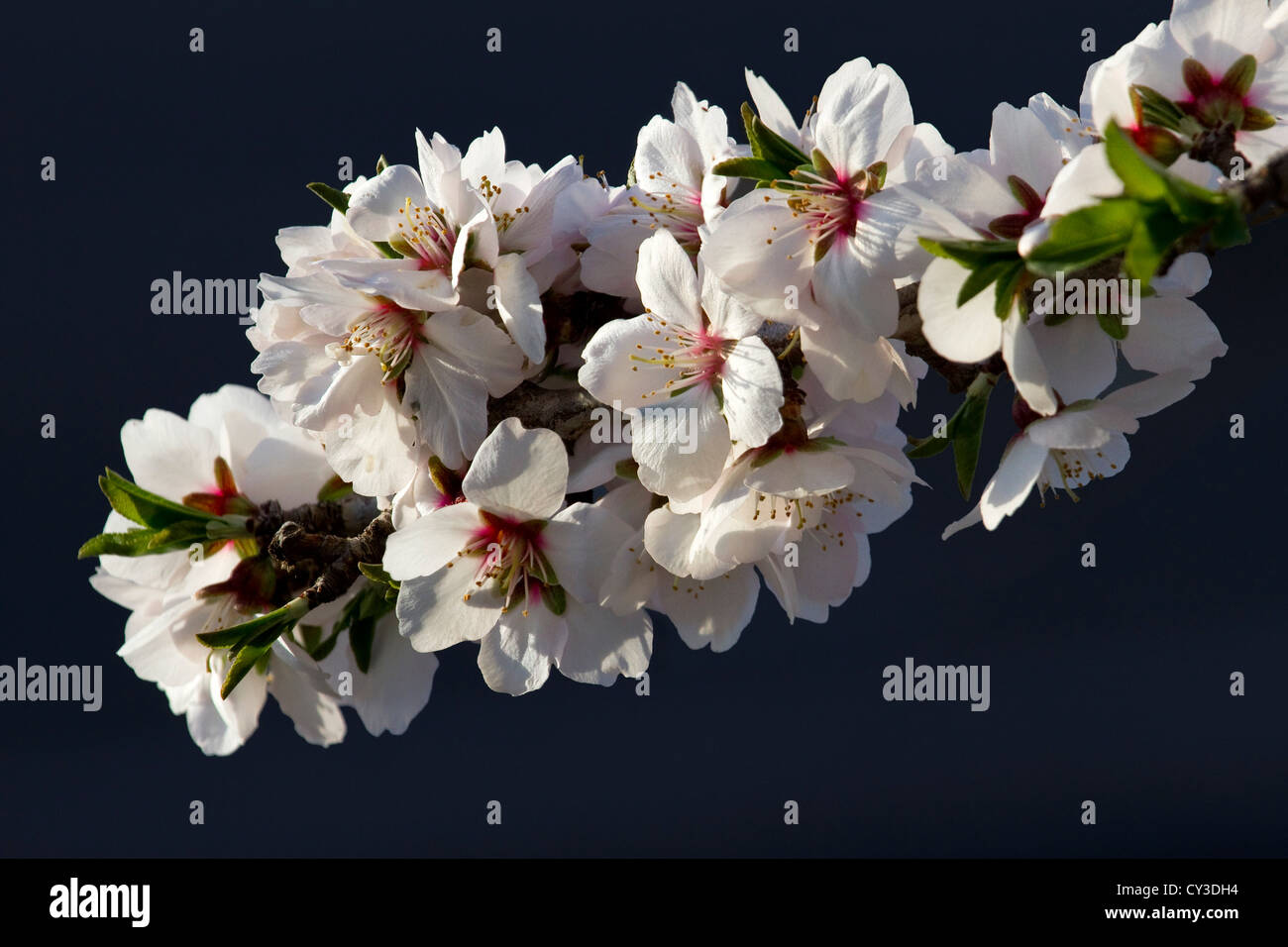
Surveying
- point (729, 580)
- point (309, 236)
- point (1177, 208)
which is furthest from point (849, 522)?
point (309, 236)

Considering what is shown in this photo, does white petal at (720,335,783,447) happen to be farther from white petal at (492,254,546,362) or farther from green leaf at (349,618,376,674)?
green leaf at (349,618,376,674)

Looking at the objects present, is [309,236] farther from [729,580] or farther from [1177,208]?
[1177,208]

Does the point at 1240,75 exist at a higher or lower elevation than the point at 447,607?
higher

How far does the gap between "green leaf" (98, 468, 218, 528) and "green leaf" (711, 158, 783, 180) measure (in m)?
0.49

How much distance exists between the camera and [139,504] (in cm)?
83

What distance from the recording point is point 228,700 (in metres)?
0.89

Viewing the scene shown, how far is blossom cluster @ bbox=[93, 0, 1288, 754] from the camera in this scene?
591 mm

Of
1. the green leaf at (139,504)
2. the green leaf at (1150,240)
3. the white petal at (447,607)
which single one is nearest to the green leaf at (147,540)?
the green leaf at (139,504)

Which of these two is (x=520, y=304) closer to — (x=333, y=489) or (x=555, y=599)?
(x=555, y=599)

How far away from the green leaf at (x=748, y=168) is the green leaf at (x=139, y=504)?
1.61ft

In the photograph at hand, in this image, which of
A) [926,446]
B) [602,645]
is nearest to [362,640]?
[602,645]

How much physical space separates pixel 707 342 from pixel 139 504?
0.47 meters

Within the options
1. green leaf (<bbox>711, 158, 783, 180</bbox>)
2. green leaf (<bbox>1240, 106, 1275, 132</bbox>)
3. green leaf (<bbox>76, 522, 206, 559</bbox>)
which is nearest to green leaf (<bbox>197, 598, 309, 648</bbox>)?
green leaf (<bbox>76, 522, 206, 559</bbox>)

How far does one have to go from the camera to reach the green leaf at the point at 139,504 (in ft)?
2.74
